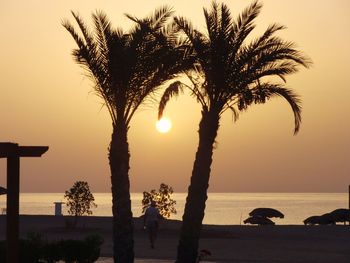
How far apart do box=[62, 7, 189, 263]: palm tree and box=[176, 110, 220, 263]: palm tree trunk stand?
7.25ft

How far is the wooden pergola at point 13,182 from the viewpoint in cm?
2127

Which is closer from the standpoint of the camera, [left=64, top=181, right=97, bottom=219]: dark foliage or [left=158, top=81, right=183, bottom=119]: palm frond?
[left=158, top=81, right=183, bottom=119]: palm frond

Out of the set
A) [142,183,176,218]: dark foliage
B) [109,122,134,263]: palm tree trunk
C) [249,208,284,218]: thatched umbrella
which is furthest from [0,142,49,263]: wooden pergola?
[249,208,284,218]: thatched umbrella

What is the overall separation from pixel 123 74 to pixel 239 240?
17.4 meters

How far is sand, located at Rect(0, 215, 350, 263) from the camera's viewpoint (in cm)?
3747

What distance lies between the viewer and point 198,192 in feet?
105

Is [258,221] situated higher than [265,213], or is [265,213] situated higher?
[265,213]

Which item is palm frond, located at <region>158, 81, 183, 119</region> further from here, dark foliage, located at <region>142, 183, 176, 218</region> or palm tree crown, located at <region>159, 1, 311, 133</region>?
dark foliage, located at <region>142, 183, 176, 218</region>

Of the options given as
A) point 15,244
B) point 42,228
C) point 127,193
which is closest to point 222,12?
point 127,193

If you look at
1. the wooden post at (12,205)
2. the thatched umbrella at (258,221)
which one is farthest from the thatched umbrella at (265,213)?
the wooden post at (12,205)

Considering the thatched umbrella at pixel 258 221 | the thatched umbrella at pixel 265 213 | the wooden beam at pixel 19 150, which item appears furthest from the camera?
the thatched umbrella at pixel 265 213

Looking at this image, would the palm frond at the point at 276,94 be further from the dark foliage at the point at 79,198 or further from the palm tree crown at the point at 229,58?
the dark foliage at the point at 79,198

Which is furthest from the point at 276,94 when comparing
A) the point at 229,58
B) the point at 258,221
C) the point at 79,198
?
the point at 258,221

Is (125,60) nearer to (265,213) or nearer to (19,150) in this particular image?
(19,150)
